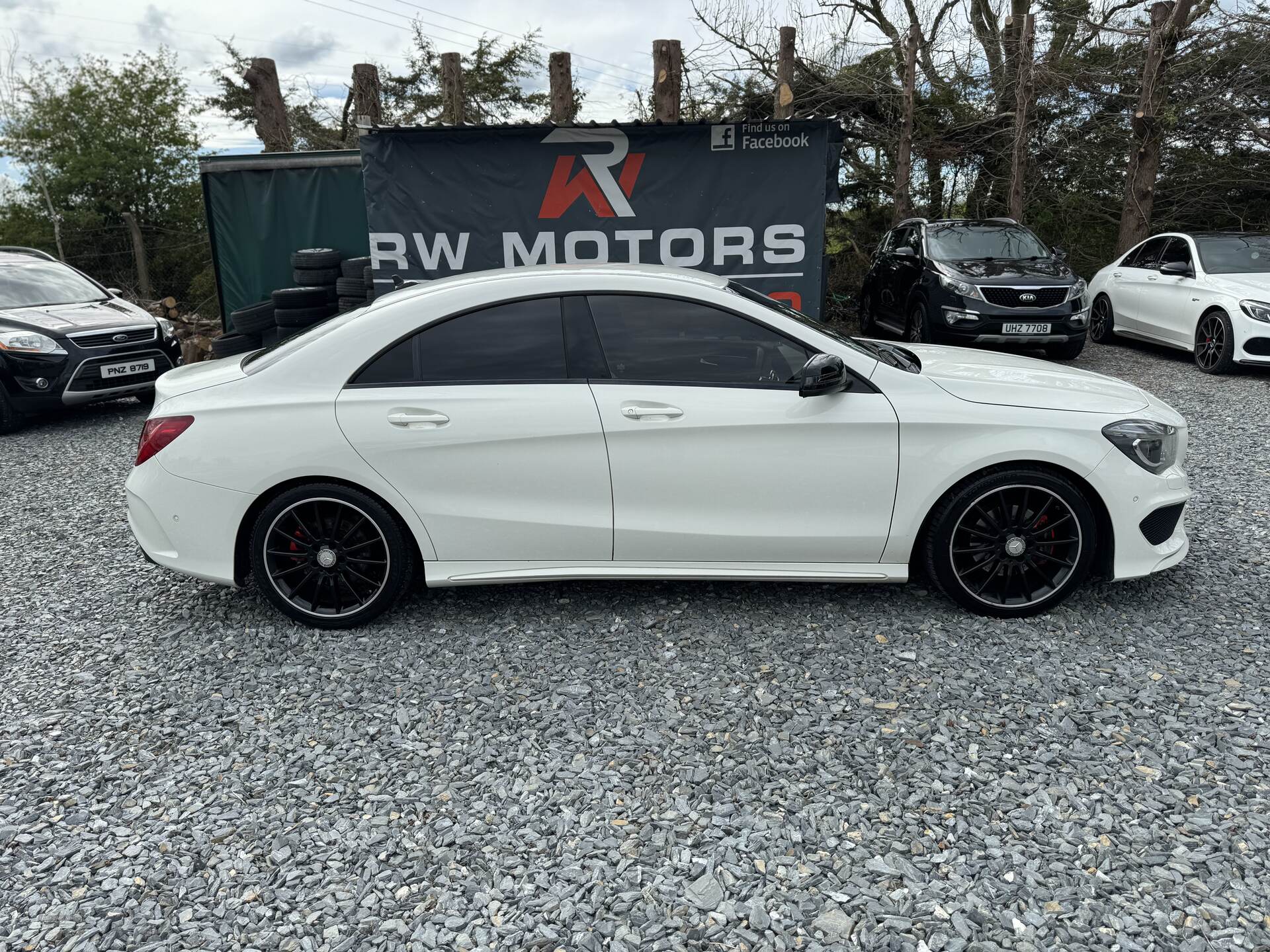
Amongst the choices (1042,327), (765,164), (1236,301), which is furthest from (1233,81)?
(765,164)

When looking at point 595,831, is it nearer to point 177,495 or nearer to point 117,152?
point 177,495

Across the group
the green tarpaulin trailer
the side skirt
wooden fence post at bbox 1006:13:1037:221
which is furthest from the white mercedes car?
the green tarpaulin trailer

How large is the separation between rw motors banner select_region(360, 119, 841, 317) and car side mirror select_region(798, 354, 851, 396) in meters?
5.40

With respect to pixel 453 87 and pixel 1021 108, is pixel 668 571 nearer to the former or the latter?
pixel 453 87

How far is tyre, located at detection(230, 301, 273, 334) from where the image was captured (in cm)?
992

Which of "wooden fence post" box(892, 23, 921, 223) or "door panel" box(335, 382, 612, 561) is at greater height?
"wooden fence post" box(892, 23, 921, 223)

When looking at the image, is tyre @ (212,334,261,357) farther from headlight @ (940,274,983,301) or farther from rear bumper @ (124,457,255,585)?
headlight @ (940,274,983,301)

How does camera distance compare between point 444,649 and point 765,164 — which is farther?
point 765,164

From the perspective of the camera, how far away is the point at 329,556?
3988 mm

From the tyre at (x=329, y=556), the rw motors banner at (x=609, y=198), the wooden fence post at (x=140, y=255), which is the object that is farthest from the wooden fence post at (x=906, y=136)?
the wooden fence post at (x=140, y=255)

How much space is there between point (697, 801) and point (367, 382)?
7.37ft

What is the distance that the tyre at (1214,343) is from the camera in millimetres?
9852

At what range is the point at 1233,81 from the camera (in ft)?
46.6

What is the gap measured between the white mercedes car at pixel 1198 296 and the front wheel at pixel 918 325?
114 inches
